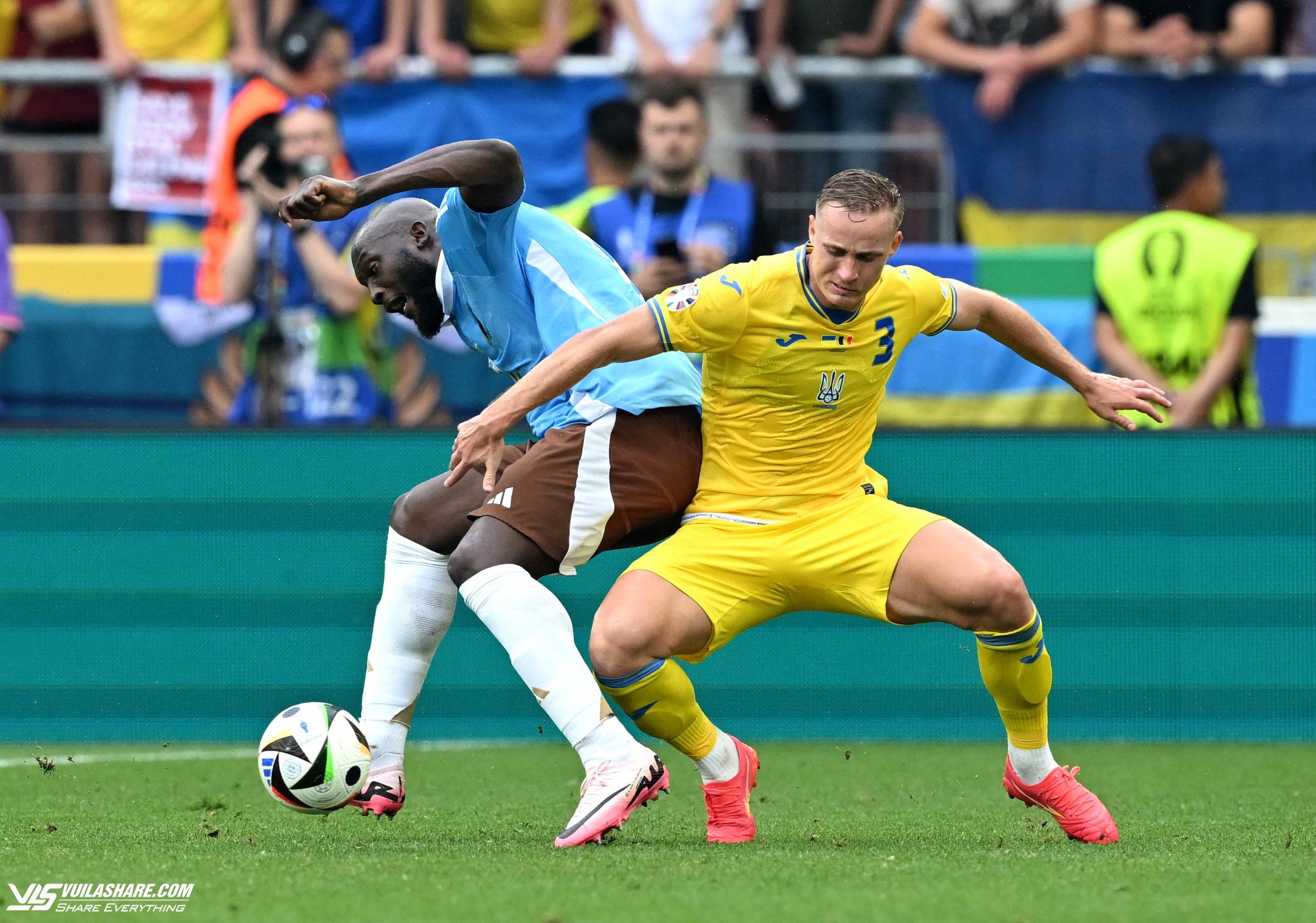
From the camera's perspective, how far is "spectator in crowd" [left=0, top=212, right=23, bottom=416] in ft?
29.3

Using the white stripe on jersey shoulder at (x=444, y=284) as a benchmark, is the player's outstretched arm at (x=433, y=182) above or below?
above

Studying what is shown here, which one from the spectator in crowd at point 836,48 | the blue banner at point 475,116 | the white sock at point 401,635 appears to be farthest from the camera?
the spectator in crowd at point 836,48

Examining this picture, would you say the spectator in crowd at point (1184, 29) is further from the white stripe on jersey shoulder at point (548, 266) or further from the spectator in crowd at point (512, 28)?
the white stripe on jersey shoulder at point (548, 266)

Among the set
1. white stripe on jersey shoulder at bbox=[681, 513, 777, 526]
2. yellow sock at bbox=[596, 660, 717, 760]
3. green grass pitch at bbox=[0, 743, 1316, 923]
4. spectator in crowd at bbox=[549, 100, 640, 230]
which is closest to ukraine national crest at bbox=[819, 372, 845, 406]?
white stripe on jersey shoulder at bbox=[681, 513, 777, 526]

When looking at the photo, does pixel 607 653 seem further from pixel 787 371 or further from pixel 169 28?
pixel 169 28

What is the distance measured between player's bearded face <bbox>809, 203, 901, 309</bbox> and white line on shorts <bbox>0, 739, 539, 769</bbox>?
3.57 metres

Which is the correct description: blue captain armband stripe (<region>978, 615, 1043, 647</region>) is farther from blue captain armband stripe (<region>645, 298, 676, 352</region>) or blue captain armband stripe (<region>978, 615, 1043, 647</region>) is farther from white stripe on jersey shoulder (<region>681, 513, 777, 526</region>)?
blue captain armband stripe (<region>645, 298, 676, 352</region>)

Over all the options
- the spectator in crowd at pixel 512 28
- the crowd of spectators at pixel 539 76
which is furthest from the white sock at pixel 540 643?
the spectator in crowd at pixel 512 28

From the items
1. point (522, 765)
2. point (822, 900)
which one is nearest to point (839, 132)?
point (522, 765)

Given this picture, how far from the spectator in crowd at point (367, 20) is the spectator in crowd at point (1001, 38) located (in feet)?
8.56

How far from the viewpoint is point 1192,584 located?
823 centimetres

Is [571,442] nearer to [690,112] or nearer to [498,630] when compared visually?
[498,630]

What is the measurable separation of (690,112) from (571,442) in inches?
144

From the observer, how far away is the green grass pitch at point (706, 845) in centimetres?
432
